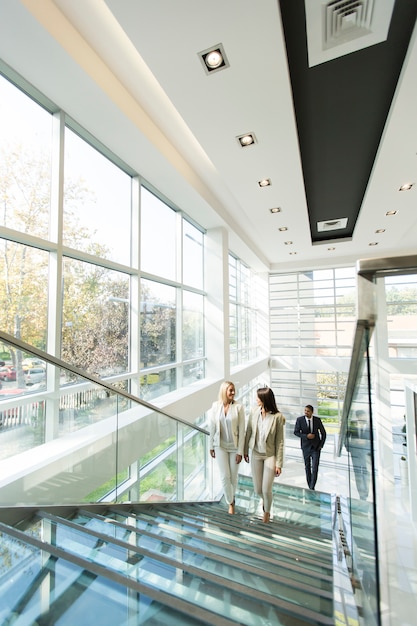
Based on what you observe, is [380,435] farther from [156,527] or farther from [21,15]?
[21,15]

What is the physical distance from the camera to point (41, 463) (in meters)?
2.11

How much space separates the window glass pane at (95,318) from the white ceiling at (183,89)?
1.80 m

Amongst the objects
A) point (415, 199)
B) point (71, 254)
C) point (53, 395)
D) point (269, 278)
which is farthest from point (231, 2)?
point (269, 278)

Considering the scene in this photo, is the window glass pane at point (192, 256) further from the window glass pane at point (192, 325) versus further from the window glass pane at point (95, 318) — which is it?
the window glass pane at point (95, 318)

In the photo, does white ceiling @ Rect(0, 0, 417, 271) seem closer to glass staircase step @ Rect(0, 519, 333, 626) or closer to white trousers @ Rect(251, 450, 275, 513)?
glass staircase step @ Rect(0, 519, 333, 626)

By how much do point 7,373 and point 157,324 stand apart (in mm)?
3203

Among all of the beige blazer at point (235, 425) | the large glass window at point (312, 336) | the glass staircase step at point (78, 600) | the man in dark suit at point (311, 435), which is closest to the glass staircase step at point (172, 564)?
the glass staircase step at point (78, 600)

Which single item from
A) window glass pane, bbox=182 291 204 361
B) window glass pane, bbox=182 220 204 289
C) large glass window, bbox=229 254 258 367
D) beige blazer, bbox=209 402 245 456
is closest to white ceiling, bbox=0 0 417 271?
window glass pane, bbox=182 220 204 289

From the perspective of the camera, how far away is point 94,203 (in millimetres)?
4000

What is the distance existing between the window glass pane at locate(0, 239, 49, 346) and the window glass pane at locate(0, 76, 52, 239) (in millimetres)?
259

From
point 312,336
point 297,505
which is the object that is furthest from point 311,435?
point 312,336

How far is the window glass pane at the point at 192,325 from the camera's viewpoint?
636 centimetres

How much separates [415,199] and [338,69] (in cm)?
391

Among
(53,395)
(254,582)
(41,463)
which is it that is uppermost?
(53,395)
